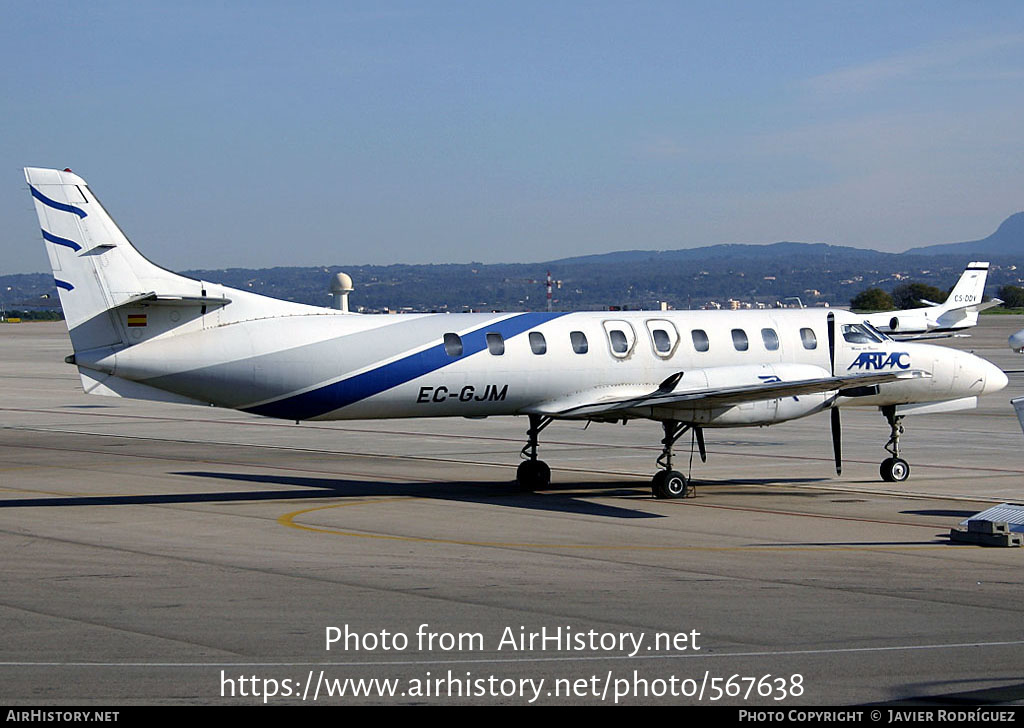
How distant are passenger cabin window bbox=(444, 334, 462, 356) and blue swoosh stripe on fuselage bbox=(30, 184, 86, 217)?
6354 millimetres

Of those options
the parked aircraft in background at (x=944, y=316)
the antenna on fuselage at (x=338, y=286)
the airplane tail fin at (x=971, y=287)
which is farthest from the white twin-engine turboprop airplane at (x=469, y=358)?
the airplane tail fin at (x=971, y=287)

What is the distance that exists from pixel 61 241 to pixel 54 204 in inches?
22.9

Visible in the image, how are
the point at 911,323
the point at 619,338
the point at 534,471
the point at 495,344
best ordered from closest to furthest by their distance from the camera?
the point at 495,344 < the point at 619,338 < the point at 534,471 < the point at 911,323

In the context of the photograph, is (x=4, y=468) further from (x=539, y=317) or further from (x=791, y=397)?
(x=791, y=397)

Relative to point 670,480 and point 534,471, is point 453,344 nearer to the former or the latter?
point 534,471

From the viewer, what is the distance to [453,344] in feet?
71.4

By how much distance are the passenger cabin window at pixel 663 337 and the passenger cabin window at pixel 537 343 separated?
6.89 ft

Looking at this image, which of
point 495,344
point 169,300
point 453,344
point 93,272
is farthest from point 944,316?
point 93,272

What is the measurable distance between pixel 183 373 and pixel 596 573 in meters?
8.50

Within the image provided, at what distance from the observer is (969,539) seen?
16875mm

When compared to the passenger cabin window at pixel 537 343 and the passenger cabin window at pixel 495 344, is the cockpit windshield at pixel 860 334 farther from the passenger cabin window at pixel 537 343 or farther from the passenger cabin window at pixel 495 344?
the passenger cabin window at pixel 495 344

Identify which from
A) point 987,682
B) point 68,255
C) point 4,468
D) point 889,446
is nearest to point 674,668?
point 987,682

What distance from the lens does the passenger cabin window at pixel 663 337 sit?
23000 millimetres

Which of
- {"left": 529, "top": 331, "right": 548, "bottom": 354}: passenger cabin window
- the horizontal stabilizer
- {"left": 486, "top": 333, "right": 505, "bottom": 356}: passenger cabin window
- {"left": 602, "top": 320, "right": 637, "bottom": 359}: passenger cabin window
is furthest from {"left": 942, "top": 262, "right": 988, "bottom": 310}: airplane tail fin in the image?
the horizontal stabilizer
